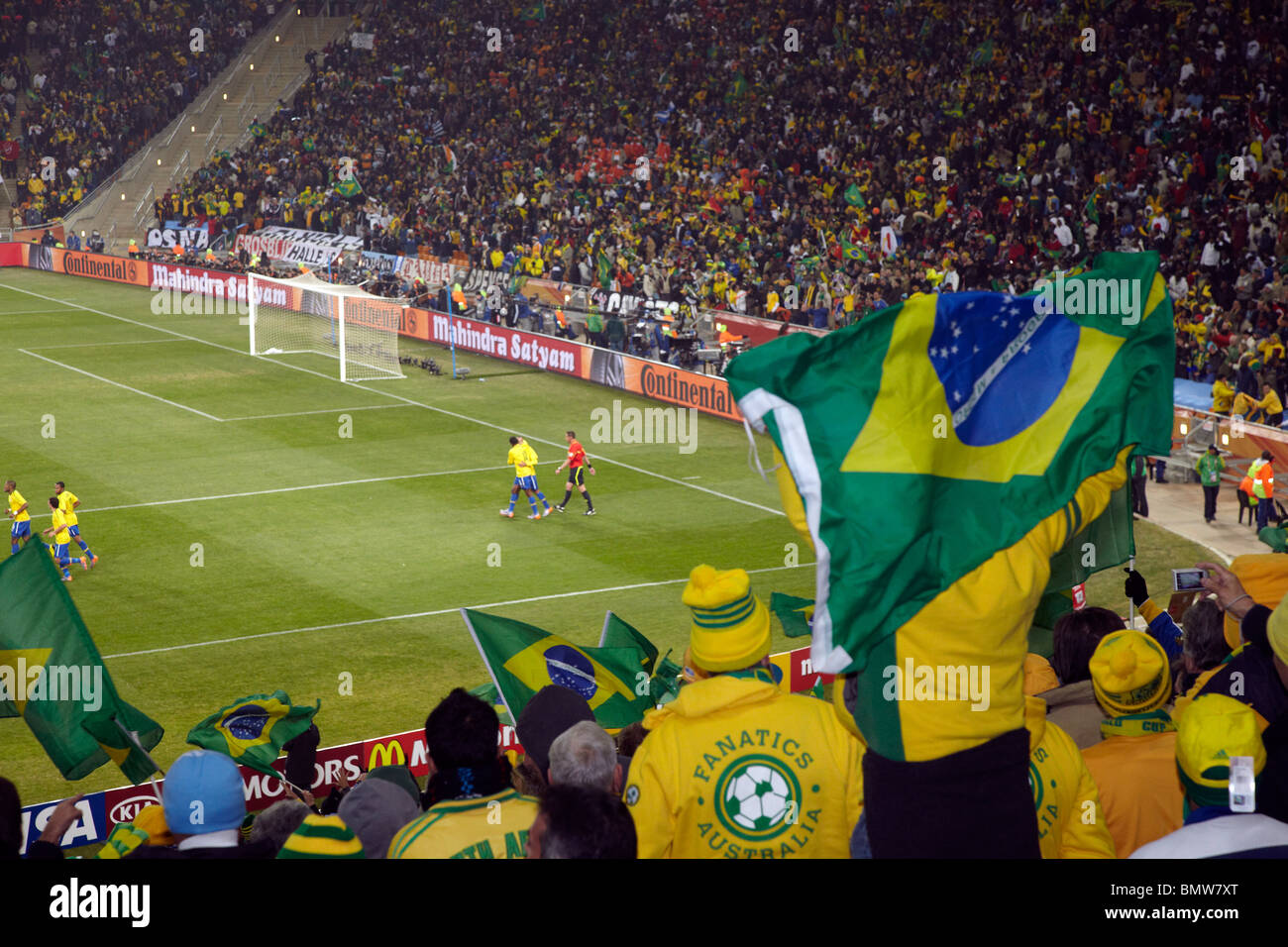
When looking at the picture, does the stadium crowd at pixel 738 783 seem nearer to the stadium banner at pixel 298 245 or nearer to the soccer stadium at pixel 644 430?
the soccer stadium at pixel 644 430

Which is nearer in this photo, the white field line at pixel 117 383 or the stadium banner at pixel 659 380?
the stadium banner at pixel 659 380

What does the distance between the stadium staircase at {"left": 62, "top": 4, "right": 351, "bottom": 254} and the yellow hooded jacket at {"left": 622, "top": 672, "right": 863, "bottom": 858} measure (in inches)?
2321

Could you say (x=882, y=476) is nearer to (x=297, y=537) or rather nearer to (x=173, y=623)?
(x=173, y=623)

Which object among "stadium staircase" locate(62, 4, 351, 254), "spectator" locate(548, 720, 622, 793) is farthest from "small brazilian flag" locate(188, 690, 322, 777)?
"stadium staircase" locate(62, 4, 351, 254)

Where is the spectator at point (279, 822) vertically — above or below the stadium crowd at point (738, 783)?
below

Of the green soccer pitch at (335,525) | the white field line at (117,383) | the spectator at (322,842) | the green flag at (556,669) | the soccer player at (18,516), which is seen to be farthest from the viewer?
the white field line at (117,383)

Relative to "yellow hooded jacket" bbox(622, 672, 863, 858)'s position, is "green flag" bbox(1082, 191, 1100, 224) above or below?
above

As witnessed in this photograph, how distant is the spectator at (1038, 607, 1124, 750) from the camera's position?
6816 mm

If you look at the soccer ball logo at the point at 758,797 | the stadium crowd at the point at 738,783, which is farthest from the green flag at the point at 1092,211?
the soccer ball logo at the point at 758,797

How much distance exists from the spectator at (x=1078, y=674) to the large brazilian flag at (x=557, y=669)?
2725 mm

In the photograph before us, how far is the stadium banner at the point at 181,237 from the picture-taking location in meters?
57.2

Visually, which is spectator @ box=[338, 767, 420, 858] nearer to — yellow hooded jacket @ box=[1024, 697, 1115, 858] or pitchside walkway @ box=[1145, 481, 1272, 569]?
yellow hooded jacket @ box=[1024, 697, 1115, 858]

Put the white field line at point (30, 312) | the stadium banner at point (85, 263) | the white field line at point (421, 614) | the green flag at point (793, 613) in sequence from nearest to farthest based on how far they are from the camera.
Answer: the green flag at point (793, 613)
the white field line at point (421, 614)
the white field line at point (30, 312)
the stadium banner at point (85, 263)

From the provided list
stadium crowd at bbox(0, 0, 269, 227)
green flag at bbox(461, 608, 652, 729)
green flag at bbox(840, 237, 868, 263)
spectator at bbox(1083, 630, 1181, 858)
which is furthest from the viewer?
stadium crowd at bbox(0, 0, 269, 227)
